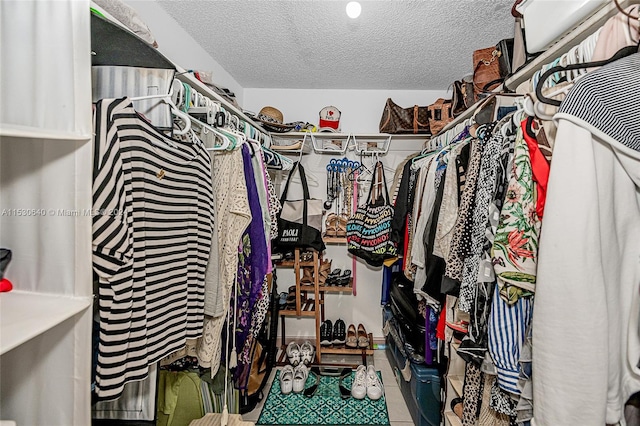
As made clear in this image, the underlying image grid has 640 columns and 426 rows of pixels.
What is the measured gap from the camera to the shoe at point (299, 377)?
2496 millimetres

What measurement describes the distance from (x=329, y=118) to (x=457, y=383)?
87.0 inches

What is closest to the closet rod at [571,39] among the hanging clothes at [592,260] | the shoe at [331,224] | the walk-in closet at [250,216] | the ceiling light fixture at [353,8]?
the walk-in closet at [250,216]

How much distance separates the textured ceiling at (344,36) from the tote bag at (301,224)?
949 millimetres

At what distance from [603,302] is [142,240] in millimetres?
1031

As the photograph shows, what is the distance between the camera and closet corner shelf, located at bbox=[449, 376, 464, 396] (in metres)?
1.60

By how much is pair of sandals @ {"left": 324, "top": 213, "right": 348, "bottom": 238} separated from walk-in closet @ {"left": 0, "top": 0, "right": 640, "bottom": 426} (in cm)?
99

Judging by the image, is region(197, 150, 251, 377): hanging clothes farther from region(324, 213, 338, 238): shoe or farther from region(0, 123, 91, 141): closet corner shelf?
→ region(324, 213, 338, 238): shoe

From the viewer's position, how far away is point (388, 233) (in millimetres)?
2686

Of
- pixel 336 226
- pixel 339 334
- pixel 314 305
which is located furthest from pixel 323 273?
pixel 339 334

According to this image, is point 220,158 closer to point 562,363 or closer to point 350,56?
point 562,363

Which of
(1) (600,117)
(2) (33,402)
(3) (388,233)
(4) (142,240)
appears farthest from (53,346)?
(3) (388,233)

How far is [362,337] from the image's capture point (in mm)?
2990

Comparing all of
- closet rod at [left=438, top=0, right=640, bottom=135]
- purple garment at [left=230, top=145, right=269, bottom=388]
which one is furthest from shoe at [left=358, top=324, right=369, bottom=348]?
closet rod at [left=438, top=0, right=640, bottom=135]

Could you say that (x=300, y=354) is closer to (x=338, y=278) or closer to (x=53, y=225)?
(x=338, y=278)
